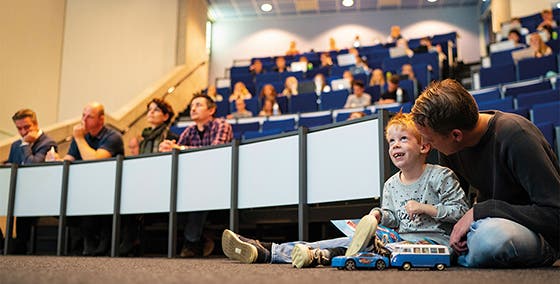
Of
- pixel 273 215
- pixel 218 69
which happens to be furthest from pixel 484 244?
pixel 218 69

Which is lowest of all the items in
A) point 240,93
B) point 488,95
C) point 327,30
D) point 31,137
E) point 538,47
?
point 31,137

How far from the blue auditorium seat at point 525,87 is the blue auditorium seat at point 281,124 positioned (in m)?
2.22

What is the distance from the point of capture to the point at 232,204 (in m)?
3.15

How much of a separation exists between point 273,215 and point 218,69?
968 centimetres

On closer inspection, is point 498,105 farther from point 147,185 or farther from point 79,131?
point 79,131

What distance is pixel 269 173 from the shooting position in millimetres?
3037

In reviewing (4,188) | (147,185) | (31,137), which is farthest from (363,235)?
(31,137)

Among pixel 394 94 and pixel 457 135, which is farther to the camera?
pixel 394 94

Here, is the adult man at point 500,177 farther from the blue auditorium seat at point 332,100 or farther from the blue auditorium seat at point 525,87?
the blue auditorium seat at point 332,100

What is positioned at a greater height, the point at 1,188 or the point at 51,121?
the point at 51,121

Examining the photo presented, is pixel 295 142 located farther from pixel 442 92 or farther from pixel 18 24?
pixel 18 24

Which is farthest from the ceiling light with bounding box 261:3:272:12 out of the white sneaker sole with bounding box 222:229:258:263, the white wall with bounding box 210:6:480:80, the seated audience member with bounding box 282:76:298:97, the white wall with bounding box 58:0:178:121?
the white sneaker sole with bounding box 222:229:258:263

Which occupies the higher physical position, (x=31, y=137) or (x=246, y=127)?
(x=246, y=127)

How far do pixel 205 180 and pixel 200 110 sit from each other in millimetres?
766
